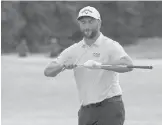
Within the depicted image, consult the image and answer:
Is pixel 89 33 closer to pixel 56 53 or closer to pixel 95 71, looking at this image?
pixel 95 71

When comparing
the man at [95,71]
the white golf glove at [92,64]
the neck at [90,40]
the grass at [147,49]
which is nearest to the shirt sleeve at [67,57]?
the man at [95,71]

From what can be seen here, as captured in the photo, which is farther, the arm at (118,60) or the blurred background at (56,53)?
the blurred background at (56,53)

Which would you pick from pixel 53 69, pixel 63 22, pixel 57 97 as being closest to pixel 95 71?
pixel 53 69

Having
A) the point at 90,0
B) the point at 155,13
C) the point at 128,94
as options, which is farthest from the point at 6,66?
the point at 128,94

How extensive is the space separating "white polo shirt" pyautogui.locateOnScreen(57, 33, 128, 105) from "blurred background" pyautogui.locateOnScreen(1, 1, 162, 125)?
591 cm

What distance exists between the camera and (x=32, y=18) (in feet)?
87.2

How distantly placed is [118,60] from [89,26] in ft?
1.24

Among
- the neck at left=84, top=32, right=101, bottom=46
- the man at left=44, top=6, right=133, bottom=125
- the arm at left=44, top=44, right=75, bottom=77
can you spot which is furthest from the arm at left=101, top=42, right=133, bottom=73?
the arm at left=44, top=44, right=75, bottom=77

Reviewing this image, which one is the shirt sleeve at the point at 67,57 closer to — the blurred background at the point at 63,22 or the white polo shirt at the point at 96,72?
the white polo shirt at the point at 96,72

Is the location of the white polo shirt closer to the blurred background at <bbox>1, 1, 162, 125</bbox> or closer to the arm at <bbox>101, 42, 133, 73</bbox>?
the arm at <bbox>101, 42, 133, 73</bbox>

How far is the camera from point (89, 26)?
583cm

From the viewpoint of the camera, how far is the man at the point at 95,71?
5836 millimetres

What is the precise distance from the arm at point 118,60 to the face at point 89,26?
0.67ft

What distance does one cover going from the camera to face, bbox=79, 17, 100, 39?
583 cm
